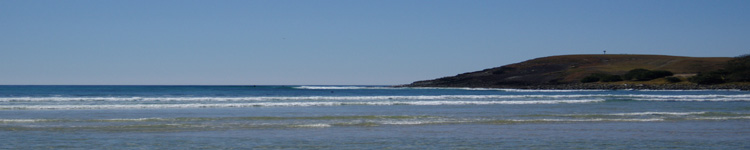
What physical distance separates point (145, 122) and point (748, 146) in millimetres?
14379

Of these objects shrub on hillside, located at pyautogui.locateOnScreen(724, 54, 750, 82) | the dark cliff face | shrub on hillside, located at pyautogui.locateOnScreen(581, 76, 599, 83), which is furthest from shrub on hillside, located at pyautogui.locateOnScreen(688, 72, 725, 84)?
the dark cliff face

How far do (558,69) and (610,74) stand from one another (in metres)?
13.1

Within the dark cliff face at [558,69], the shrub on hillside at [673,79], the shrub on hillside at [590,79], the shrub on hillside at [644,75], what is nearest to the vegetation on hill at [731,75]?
the shrub on hillside at [673,79]

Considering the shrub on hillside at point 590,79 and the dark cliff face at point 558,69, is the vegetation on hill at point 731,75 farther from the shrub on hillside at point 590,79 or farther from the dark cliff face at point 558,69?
the dark cliff face at point 558,69

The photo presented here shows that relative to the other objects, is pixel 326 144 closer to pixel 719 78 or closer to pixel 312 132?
pixel 312 132

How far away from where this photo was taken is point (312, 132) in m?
14.6

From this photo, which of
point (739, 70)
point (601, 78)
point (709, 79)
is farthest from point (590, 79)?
point (739, 70)

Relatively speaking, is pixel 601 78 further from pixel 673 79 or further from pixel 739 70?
pixel 739 70

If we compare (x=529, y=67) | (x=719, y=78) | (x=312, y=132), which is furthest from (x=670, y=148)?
(x=529, y=67)

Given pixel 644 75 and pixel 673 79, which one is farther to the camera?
pixel 644 75

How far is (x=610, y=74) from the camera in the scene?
75875 mm

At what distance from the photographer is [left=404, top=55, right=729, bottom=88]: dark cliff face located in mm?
79688

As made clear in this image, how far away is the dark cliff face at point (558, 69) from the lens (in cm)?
7969

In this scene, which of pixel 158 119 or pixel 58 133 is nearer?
pixel 58 133
